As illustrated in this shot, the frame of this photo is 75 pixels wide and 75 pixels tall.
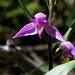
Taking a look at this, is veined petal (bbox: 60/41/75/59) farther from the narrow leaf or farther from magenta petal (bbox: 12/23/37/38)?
magenta petal (bbox: 12/23/37/38)

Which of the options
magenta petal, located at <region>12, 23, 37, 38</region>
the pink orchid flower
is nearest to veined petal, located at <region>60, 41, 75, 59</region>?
the pink orchid flower

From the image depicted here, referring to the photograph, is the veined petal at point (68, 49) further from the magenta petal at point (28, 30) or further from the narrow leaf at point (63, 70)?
the magenta petal at point (28, 30)

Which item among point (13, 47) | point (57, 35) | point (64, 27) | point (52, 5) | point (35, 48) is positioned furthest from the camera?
point (64, 27)

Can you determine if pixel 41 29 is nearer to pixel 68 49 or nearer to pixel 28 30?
pixel 28 30

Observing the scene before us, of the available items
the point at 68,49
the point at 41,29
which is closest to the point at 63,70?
the point at 68,49

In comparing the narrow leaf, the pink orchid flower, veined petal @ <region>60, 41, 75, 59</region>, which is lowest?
the narrow leaf

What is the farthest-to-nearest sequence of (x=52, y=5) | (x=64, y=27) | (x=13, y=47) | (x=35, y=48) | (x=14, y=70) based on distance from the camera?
1. (x=64, y=27)
2. (x=35, y=48)
3. (x=14, y=70)
4. (x=13, y=47)
5. (x=52, y=5)

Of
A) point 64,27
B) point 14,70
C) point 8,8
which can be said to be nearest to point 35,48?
point 14,70

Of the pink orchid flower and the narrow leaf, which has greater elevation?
the pink orchid flower

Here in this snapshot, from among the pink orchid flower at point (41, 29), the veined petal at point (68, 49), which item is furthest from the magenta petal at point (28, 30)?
the veined petal at point (68, 49)

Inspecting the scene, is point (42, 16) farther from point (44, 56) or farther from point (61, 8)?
point (61, 8)

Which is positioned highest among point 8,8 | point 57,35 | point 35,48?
→ point 8,8
